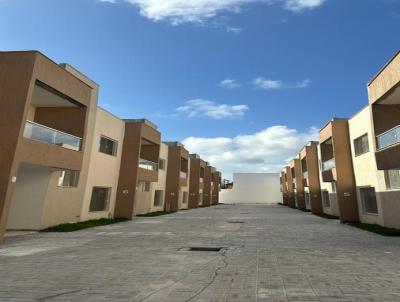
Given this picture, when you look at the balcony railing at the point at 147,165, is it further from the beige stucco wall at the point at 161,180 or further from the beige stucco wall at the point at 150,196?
the beige stucco wall at the point at 161,180

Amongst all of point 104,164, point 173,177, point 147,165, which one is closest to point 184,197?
point 173,177

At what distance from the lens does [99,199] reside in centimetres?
2361

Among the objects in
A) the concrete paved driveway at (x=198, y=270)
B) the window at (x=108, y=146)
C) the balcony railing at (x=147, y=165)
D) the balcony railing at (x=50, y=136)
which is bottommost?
the concrete paved driveway at (x=198, y=270)

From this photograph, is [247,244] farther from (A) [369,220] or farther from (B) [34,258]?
(A) [369,220]

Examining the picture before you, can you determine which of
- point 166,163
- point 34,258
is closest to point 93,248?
point 34,258

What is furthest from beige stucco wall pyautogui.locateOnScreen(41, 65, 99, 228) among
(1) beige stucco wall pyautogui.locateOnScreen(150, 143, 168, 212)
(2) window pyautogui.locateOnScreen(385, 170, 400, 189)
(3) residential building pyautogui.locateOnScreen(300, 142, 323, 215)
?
(3) residential building pyautogui.locateOnScreen(300, 142, 323, 215)

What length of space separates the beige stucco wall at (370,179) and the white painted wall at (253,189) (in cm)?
5935

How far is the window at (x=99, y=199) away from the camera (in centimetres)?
2266

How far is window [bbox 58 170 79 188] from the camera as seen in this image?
18656mm

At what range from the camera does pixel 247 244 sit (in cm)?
1297

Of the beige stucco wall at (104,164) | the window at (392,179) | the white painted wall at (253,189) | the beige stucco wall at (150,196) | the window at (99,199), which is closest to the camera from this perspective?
the window at (392,179)

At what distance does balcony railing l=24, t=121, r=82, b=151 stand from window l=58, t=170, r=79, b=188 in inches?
90.9

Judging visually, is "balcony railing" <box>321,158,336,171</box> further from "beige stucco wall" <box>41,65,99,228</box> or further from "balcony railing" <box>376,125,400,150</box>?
"beige stucco wall" <box>41,65,99,228</box>

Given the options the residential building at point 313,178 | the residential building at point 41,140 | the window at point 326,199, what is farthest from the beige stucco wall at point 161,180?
the window at point 326,199
